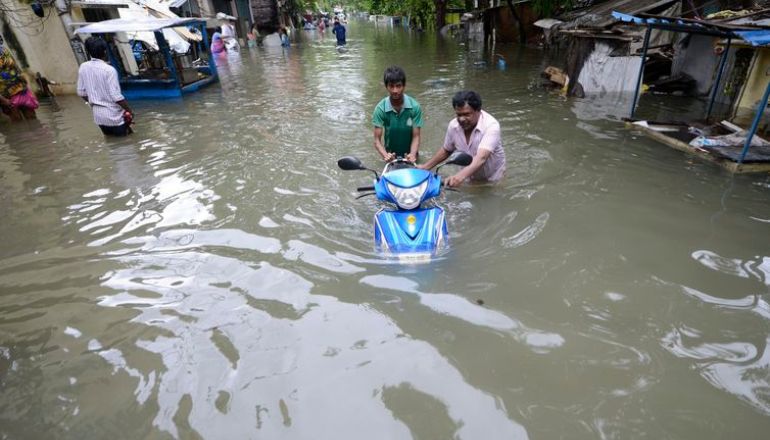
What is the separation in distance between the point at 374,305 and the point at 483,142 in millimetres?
1953

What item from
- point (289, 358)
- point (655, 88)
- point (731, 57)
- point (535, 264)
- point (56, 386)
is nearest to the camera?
point (56, 386)

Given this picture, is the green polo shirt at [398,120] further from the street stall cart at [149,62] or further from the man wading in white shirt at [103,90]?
the street stall cart at [149,62]

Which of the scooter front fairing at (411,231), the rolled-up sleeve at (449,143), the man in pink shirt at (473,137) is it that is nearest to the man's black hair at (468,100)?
the man in pink shirt at (473,137)

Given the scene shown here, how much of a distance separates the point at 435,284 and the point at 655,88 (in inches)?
396

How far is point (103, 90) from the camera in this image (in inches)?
293

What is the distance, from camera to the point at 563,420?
2365mm

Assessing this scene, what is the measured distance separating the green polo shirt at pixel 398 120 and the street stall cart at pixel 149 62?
30.3ft

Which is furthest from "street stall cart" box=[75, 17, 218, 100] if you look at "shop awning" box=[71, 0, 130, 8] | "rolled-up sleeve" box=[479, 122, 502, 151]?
"rolled-up sleeve" box=[479, 122, 502, 151]

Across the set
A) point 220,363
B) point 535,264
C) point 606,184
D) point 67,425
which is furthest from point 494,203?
point 67,425

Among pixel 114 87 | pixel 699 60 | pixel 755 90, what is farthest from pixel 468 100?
pixel 699 60

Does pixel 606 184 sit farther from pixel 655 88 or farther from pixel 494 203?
pixel 655 88

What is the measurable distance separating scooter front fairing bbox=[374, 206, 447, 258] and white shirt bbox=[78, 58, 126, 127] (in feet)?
21.3

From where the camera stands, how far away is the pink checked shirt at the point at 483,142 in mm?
4113

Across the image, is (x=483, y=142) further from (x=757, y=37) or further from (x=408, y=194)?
(x=757, y=37)
